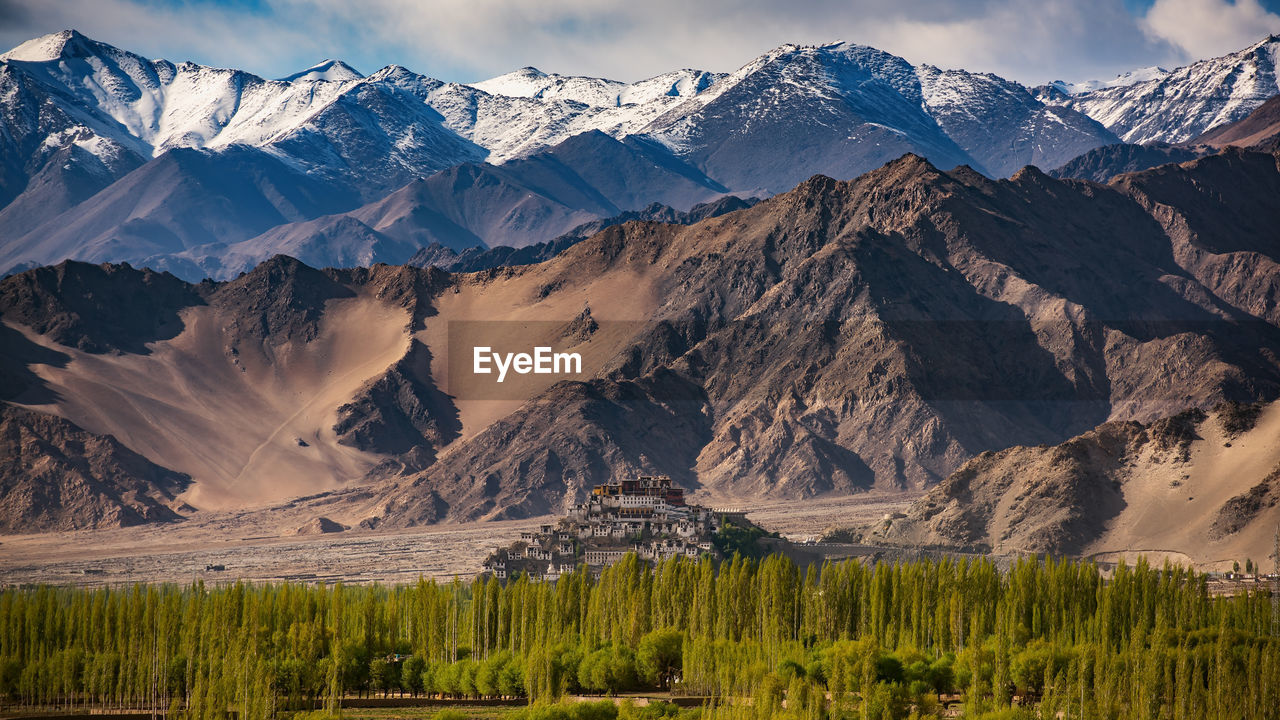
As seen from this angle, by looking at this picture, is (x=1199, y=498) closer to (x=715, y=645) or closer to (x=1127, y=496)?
(x=1127, y=496)

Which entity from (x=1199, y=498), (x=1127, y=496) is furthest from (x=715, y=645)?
(x=1127, y=496)

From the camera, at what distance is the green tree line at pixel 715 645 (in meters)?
99.2

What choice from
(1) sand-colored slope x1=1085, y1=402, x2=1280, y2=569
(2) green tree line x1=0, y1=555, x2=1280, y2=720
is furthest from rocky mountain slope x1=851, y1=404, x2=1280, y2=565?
(2) green tree line x1=0, y1=555, x2=1280, y2=720

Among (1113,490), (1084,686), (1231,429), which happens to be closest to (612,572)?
(1084,686)

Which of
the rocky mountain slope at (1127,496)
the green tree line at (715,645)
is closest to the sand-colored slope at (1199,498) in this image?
the rocky mountain slope at (1127,496)

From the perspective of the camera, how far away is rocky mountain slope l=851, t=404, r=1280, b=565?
6658 inches

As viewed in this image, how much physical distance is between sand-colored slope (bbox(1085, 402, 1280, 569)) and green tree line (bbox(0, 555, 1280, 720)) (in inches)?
1530

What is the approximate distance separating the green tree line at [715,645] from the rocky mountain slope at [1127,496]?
42192 mm

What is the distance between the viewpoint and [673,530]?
6668 inches

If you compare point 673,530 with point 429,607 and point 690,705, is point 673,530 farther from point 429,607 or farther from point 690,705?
point 690,705

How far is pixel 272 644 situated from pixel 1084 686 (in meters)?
61.2

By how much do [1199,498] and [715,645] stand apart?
280ft

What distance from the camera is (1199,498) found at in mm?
175000

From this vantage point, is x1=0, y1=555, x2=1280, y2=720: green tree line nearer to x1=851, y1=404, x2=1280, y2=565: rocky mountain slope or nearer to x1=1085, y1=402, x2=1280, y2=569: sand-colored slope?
x1=1085, y1=402, x2=1280, y2=569: sand-colored slope
